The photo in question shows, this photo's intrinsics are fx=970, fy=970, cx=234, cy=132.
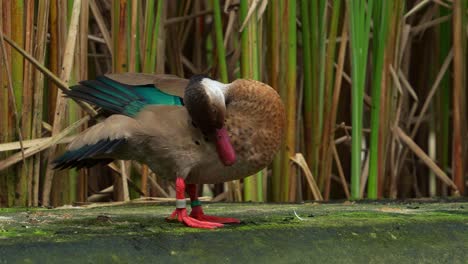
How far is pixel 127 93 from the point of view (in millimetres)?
2535

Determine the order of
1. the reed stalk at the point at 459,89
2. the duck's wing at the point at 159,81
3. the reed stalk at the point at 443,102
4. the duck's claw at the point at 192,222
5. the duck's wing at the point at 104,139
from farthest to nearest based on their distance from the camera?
1. the reed stalk at the point at 443,102
2. the reed stalk at the point at 459,89
3. the duck's wing at the point at 159,81
4. the duck's wing at the point at 104,139
5. the duck's claw at the point at 192,222

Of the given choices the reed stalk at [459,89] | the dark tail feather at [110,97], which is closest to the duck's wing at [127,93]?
the dark tail feather at [110,97]

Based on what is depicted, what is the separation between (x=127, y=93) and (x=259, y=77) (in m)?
0.97

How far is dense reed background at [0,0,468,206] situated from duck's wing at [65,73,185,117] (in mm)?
684

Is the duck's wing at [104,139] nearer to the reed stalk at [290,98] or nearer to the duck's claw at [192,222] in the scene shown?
the duck's claw at [192,222]

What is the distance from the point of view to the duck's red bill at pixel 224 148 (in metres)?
2.38

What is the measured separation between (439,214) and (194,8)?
1.70m

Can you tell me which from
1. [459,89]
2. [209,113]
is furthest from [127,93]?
[459,89]

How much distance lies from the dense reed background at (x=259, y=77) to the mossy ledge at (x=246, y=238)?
633mm

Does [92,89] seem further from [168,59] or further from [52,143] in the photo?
[168,59]

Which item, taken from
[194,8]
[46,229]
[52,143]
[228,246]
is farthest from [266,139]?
[194,8]

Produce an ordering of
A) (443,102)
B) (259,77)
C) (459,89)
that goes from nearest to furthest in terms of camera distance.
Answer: (259,77) < (459,89) < (443,102)

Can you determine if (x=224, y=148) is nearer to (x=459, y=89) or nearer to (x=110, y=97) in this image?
(x=110, y=97)

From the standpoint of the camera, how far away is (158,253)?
6.64ft
